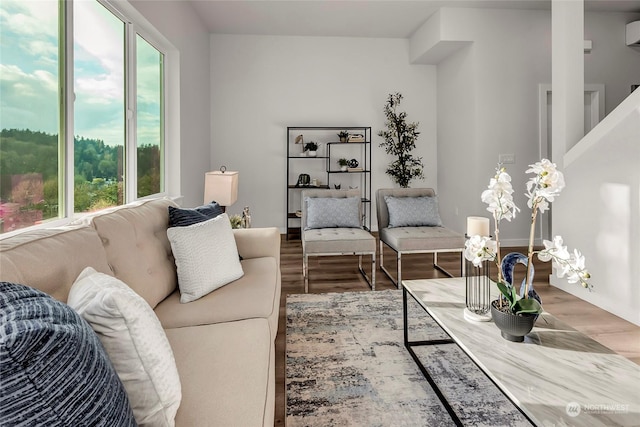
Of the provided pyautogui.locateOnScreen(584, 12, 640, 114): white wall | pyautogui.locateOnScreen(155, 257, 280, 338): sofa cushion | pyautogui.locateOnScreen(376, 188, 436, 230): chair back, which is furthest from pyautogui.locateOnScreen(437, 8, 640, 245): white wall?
pyautogui.locateOnScreen(155, 257, 280, 338): sofa cushion

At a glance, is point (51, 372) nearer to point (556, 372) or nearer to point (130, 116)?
point (556, 372)

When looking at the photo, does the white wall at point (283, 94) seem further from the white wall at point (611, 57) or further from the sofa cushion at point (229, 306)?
the sofa cushion at point (229, 306)

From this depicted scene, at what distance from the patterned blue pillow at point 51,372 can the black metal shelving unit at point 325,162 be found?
5.08m

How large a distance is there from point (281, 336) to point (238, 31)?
15.6 ft

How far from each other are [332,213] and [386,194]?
590 millimetres

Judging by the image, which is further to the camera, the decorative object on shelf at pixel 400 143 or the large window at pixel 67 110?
the decorative object on shelf at pixel 400 143

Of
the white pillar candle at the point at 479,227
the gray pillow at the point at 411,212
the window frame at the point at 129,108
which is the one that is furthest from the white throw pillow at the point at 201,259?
the gray pillow at the point at 411,212

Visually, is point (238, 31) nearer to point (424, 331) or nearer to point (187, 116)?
point (187, 116)

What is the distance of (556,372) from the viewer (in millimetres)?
1187

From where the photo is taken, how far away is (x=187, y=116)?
4.31m

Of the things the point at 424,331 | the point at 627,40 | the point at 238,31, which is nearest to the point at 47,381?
the point at 424,331

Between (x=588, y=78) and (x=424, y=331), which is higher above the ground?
(x=588, y=78)

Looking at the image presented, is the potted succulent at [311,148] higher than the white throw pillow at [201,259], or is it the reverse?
the potted succulent at [311,148]

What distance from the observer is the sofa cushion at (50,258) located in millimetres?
961
